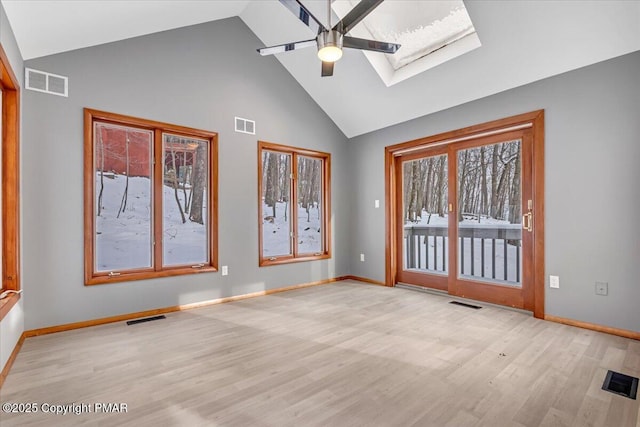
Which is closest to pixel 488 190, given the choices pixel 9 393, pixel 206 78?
pixel 206 78

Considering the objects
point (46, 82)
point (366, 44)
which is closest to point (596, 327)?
point (366, 44)

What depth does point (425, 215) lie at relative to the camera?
4.58m

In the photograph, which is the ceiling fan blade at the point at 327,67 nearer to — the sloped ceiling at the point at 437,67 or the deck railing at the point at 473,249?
the sloped ceiling at the point at 437,67

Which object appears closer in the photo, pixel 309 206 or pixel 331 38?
pixel 331 38

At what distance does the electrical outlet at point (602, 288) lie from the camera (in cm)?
286

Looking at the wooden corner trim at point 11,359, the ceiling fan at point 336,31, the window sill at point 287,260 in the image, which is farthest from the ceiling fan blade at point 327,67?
the wooden corner trim at point 11,359

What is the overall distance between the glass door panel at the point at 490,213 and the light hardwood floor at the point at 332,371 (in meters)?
0.66

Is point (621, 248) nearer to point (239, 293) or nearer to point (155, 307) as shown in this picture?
point (239, 293)

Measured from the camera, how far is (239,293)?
4.12 meters

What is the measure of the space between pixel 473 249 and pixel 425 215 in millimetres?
820

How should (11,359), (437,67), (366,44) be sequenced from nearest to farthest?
(11,359), (366,44), (437,67)

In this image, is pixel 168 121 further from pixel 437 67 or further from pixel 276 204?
pixel 437 67

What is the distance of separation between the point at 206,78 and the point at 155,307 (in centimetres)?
279

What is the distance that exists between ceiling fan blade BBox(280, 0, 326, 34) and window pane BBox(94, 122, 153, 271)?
2.25m
